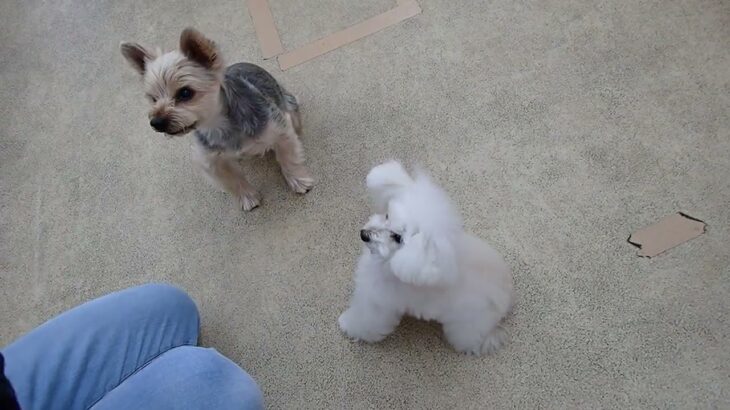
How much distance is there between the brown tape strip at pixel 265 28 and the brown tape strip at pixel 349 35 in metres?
0.05

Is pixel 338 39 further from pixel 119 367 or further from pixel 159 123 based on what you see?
pixel 119 367

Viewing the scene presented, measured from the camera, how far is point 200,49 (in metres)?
1.22

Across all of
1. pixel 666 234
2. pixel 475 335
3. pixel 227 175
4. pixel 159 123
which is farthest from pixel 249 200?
pixel 666 234

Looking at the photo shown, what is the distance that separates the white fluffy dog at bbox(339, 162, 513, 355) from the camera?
0.95 meters

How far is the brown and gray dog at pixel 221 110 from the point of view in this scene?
1.22 m

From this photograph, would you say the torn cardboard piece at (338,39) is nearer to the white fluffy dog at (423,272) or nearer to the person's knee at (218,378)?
the white fluffy dog at (423,272)

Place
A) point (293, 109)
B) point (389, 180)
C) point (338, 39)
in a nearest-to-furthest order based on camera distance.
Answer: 1. point (389, 180)
2. point (293, 109)
3. point (338, 39)

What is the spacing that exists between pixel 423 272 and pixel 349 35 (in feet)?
3.76

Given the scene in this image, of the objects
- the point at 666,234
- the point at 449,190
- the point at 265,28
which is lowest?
the point at 666,234

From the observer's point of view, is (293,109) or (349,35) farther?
(349,35)

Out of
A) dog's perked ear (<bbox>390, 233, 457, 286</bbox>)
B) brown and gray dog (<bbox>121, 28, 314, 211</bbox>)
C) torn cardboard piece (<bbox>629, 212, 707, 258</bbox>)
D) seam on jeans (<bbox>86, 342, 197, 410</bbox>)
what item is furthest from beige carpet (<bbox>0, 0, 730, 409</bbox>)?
dog's perked ear (<bbox>390, 233, 457, 286</bbox>)

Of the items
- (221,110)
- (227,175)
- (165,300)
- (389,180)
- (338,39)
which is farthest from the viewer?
(338,39)

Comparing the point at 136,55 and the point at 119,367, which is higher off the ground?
the point at 136,55

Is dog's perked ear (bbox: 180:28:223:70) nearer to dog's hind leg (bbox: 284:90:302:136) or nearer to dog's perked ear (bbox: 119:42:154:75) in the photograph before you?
dog's perked ear (bbox: 119:42:154:75)
